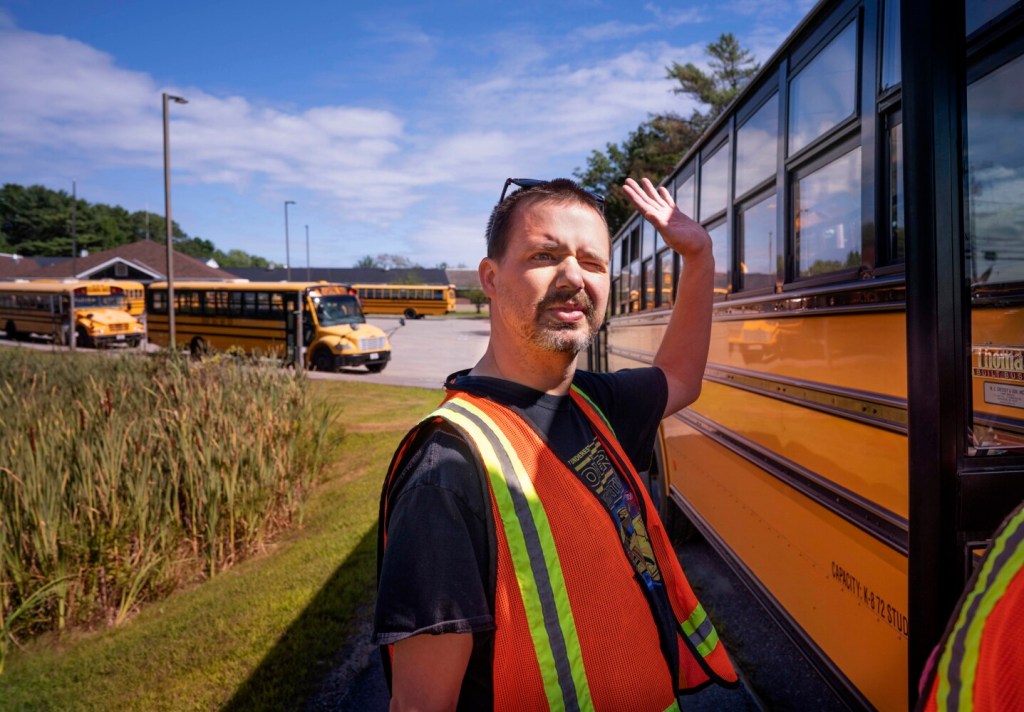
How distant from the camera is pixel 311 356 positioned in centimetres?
1719

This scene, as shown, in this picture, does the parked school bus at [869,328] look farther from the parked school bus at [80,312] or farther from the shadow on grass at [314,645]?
the parked school bus at [80,312]

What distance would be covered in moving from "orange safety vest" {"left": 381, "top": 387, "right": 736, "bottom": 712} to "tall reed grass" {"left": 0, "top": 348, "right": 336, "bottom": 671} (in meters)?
3.68

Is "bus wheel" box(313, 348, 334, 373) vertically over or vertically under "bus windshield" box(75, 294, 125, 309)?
under

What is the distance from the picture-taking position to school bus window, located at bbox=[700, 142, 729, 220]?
376cm

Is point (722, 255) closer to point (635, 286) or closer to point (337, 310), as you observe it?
point (635, 286)

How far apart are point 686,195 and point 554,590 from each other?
3941mm

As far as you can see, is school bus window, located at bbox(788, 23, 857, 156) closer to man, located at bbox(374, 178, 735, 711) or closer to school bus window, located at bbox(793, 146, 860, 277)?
school bus window, located at bbox(793, 146, 860, 277)

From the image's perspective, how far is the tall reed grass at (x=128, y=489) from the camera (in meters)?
4.09

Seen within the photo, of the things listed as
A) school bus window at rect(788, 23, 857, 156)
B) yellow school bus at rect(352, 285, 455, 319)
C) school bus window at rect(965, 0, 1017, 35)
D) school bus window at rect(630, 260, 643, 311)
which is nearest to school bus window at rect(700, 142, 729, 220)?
school bus window at rect(788, 23, 857, 156)

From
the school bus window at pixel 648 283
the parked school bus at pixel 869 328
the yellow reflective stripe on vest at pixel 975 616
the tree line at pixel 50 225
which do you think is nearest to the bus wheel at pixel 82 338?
the school bus window at pixel 648 283

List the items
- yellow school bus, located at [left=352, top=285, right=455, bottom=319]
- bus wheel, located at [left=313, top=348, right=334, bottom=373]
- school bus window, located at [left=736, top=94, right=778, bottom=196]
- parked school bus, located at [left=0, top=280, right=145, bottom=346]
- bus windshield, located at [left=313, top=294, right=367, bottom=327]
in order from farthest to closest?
yellow school bus, located at [left=352, top=285, right=455, bottom=319]
parked school bus, located at [left=0, top=280, right=145, bottom=346]
bus windshield, located at [left=313, top=294, right=367, bottom=327]
bus wheel, located at [left=313, top=348, right=334, bottom=373]
school bus window, located at [left=736, top=94, right=778, bottom=196]

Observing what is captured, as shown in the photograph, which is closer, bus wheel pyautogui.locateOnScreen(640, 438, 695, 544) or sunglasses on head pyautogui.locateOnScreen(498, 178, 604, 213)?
sunglasses on head pyautogui.locateOnScreen(498, 178, 604, 213)

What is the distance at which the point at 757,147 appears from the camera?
322 cm

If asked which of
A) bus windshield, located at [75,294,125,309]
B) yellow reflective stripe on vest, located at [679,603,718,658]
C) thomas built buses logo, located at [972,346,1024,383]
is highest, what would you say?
bus windshield, located at [75,294,125,309]
